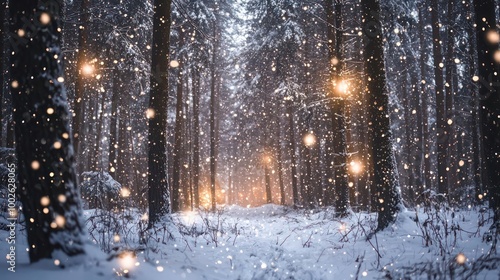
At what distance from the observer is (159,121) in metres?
7.57

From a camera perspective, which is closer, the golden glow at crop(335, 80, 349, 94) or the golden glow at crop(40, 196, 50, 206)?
the golden glow at crop(40, 196, 50, 206)

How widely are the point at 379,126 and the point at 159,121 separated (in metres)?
5.27

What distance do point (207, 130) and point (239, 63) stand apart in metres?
13.4

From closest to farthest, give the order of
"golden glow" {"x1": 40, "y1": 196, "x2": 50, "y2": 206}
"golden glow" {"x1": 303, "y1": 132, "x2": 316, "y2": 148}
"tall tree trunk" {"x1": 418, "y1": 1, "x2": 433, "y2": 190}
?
A: 1. "golden glow" {"x1": 40, "y1": 196, "x2": 50, "y2": 206}
2. "golden glow" {"x1": 303, "y1": 132, "x2": 316, "y2": 148}
3. "tall tree trunk" {"x1": 418, "y1": 1, "x2": 433, "y2": 190}

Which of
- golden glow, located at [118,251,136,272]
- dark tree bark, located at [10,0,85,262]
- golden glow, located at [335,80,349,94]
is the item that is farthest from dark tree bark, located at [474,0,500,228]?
dark tree bark, located at [10,0,85,262]

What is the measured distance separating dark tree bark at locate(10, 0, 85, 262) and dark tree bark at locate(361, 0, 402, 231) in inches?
242

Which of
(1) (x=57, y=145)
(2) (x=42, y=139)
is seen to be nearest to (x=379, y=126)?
(1) (x=57, y=145)

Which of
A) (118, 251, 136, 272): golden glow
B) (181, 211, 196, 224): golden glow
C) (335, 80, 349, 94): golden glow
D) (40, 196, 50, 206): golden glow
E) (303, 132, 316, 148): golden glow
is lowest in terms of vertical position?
(181, 211, 196, 224): golden glow

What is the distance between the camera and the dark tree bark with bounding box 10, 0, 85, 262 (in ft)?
10.2

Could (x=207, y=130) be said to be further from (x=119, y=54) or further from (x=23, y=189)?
(x=23, y=189)

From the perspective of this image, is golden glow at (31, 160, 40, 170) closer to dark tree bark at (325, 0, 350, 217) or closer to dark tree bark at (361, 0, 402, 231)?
dark tree bark at (361, 0, 402, 231)

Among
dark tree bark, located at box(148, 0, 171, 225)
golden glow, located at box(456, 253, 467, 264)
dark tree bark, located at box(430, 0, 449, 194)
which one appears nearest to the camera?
golden glow, located at box(456, 253, 467, 264)

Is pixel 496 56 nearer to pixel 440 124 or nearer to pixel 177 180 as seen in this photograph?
pixel 440 124

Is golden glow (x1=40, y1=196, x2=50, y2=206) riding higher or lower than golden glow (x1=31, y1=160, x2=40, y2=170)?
lower
